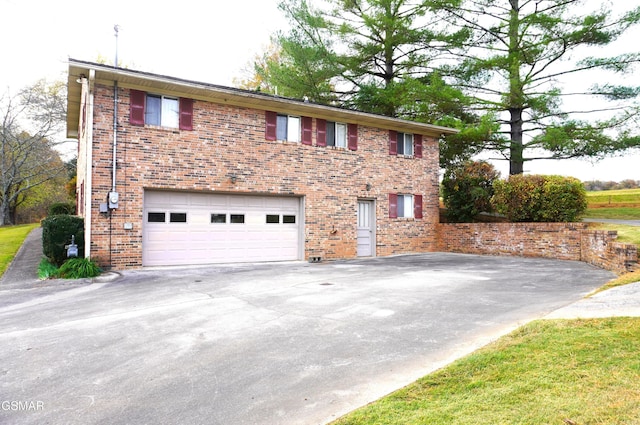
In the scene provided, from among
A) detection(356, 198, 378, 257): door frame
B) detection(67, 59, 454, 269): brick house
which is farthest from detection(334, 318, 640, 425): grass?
detection(356, 198, 378, 257): door frame

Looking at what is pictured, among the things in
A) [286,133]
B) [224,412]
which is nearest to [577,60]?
[286,133]

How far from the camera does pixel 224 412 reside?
3.04m

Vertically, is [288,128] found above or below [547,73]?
below

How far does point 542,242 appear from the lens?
1338 cm

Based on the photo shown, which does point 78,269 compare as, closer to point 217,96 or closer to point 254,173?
point 254,173

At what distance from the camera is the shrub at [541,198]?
13.1m

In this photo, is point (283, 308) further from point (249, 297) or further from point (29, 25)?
point (29, 25)

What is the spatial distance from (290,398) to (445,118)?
1596 cm

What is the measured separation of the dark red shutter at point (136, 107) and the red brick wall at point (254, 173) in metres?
0.13

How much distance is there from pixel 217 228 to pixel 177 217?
1.23 meters

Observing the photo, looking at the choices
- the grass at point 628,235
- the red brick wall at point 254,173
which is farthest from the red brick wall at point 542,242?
the red brick wall at point 254,173

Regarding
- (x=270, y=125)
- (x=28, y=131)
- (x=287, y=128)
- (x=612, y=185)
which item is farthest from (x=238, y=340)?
(x=612, y=185)

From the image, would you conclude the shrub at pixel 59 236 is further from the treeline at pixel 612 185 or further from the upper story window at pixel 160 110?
the treeline at pixel 612 185

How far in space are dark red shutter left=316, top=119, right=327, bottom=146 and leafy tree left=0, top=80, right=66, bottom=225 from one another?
24.0 metres
